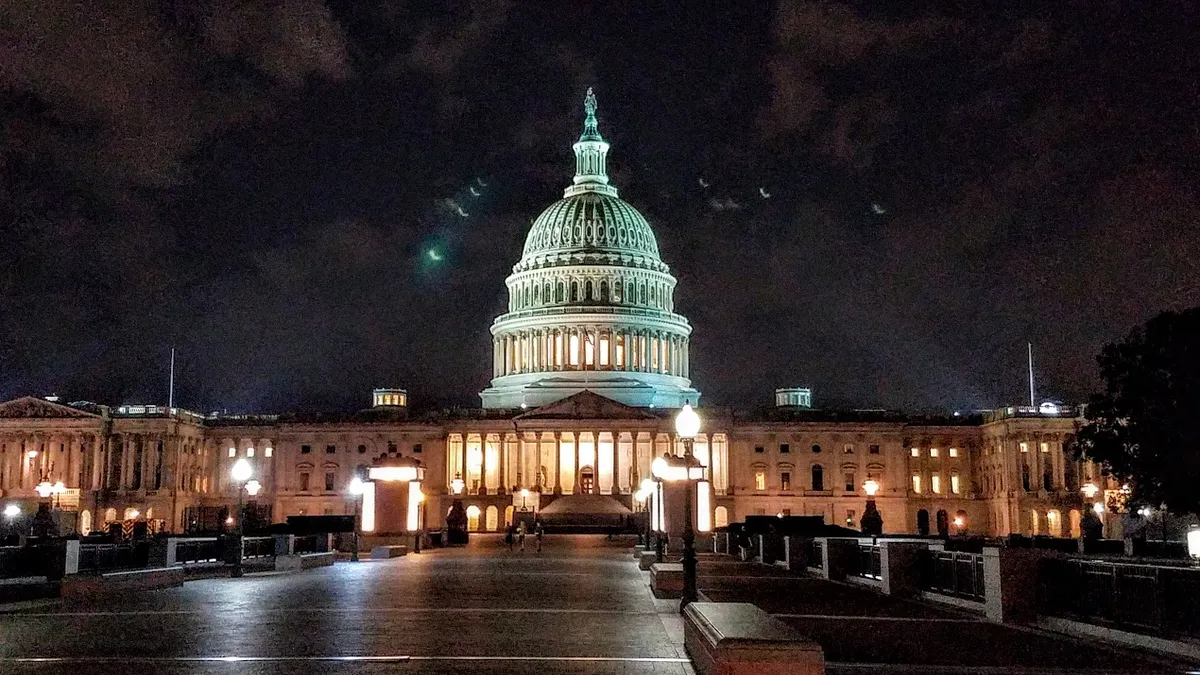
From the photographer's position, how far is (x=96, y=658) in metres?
17.7

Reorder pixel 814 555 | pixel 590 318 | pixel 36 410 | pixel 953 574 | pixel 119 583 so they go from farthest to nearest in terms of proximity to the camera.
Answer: pixel 590 318, pixel 36 410, pixel 814 555, pixel 119 583, pixel 953 574

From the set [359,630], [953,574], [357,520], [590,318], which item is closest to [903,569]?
[953,574]

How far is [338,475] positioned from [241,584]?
105 meters

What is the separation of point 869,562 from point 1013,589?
12038 millimetres

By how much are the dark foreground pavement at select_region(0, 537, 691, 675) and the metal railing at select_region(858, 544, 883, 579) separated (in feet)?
20.6

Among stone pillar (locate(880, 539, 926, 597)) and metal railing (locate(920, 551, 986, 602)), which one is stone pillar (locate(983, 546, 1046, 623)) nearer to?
metal railing (locate(920, 551, 986, 602))

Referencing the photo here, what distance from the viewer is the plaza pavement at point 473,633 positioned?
17.2m

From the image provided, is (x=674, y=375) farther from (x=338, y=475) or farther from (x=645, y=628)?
(x=645, y=628)

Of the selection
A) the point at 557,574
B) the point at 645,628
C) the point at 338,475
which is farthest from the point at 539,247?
the point at 645,628

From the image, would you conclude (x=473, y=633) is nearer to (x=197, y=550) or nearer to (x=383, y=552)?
(x=197, y=550)

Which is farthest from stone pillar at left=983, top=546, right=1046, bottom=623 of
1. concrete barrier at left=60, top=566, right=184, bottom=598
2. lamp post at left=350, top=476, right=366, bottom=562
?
lamp post at left=350, top=476, right=366, bottom=562

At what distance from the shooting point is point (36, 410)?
5251 inches

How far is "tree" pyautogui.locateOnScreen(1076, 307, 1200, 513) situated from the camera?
62.3 m

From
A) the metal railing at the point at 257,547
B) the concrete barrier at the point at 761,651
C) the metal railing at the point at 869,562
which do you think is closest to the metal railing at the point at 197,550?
the metal railing at the point at 257,547
